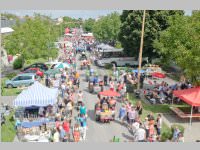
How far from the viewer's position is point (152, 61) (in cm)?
3897

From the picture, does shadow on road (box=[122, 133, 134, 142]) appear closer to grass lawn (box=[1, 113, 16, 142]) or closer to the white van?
grass lawn (box=[1, 113, 16, 142])

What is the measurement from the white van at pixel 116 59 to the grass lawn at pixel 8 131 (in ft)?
71.4

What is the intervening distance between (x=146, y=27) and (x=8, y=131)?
22591 millimetres

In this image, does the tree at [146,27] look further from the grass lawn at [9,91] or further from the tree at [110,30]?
the tree at [110,30]

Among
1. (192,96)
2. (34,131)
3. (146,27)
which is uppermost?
(146,27)

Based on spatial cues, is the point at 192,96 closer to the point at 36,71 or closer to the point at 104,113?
the point at 104,113

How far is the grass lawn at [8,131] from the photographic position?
16.4 m

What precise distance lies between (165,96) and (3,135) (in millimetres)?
12454

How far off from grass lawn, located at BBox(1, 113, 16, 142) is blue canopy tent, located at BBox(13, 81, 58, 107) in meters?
1.24

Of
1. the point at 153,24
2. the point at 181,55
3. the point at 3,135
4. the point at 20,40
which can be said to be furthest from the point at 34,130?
the point at 153,24

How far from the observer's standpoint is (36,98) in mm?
18484

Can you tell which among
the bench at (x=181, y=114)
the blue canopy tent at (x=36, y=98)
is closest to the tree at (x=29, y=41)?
the blue canopy tent at (x=36, y=98)

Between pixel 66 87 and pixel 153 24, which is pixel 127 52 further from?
pixel 66 87

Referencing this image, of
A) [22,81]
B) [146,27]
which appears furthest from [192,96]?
Result: [146,27]
